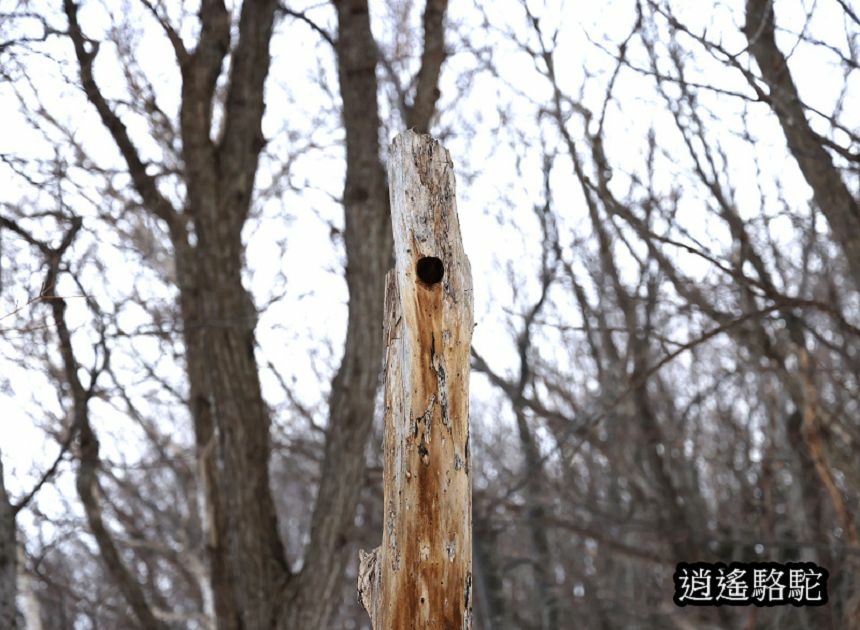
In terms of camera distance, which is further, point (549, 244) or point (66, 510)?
point (66, 510)

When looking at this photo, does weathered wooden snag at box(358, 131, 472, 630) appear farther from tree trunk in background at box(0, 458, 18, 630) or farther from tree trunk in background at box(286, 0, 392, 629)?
tree trunk in background at box(286, 0, 392, 629)

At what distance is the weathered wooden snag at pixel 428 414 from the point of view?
2.79 metres

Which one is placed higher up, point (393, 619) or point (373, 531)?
point (373, 531)

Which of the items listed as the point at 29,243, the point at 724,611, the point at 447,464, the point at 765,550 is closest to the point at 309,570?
the point at 29,243

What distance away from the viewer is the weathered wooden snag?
2.79 m

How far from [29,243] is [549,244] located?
15.8 ft

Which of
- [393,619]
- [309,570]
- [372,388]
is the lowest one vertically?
[393,619]

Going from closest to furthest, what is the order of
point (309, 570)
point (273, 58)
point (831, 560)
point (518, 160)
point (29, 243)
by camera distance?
1. point (29, 243)
2. point (309, 570)
3. point (273, 58)
4. point (831, 560)
5. point (518, 160)

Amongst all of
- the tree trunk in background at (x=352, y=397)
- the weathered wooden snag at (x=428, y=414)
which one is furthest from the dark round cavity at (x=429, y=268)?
the tree trunk in background at (x=352, y=397)

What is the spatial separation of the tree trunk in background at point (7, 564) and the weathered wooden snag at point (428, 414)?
7.27 feet

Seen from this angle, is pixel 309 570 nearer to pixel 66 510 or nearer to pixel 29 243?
pixel 29 243

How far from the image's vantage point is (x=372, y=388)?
210 inches

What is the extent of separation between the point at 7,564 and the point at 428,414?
102 inches

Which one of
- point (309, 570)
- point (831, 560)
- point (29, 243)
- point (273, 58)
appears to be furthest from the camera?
point (831, 560)
